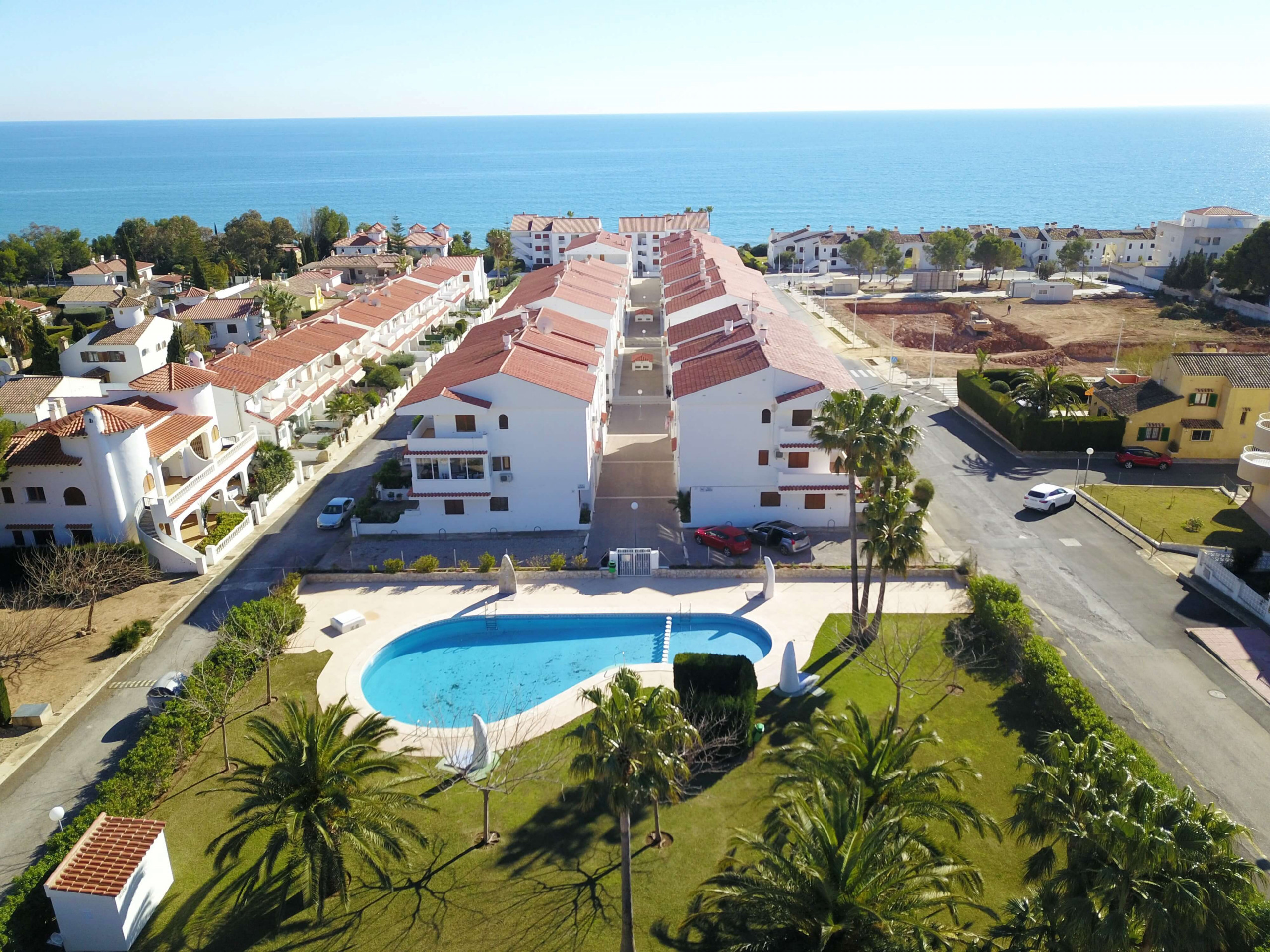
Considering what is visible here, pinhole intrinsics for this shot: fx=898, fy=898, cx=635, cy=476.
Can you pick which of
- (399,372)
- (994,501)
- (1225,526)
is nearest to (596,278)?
(399,372)

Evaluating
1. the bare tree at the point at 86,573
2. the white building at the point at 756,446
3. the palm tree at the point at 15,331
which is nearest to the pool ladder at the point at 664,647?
the white building at the point at 756,446

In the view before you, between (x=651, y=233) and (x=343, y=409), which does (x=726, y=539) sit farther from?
(x=651, y=233)

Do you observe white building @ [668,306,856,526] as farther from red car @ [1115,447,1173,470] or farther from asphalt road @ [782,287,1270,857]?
red car @ [1115,447,1173,470]

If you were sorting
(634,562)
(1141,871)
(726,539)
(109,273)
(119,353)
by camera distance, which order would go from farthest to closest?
(109,273) < (119,353) < (726,539) < (634,562) < (1141,871)

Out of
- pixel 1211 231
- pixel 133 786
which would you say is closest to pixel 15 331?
pixel 133 786

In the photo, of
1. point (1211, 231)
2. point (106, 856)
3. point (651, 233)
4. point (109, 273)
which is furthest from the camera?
point (651, 233)

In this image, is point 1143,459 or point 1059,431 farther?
point 1059,431
